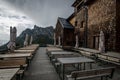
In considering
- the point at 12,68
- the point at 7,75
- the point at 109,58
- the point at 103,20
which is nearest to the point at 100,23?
the point at 103,20

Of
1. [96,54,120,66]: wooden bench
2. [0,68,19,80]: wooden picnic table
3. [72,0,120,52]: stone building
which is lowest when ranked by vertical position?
[96,54,120,66]: wooden bench

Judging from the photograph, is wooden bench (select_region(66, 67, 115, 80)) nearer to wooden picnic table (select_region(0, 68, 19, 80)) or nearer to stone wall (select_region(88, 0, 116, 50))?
wooden picnic table (select_region(0, 68, 19, 80))

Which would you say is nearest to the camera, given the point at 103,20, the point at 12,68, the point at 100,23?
the point at 12,68

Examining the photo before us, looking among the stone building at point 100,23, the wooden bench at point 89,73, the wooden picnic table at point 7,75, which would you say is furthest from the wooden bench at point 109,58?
the wooden picnic table at point 7,75

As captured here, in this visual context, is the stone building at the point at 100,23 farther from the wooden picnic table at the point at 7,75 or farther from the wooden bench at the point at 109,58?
the wooden picnic table at the point at 7,75

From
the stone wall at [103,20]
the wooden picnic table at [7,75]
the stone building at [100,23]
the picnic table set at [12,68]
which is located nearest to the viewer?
the wooden picnic table at [7,75]

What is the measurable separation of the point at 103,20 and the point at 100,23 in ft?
2.22

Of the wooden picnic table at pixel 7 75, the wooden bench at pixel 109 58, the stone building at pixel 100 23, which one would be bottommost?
the wooden bench at pixel 109 58

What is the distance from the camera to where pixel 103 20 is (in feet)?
44.1

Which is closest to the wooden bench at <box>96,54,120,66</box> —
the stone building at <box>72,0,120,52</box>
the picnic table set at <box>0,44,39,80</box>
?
the stone building at <box>72,0,120,52</box>

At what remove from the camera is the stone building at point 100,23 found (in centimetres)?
1156

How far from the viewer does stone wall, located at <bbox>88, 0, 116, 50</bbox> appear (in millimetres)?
11867

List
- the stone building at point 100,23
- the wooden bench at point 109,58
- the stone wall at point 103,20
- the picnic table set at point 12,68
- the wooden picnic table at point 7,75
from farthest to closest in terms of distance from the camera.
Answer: the stone wall at point 103,20 → the stone building at point 100,23 → the wooden bench at point 109,58 → the picnic table set at point 12,68 → the wooden picnic table at point 7,75

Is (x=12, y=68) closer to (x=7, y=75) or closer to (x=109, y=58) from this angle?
(x=7, y=75)
